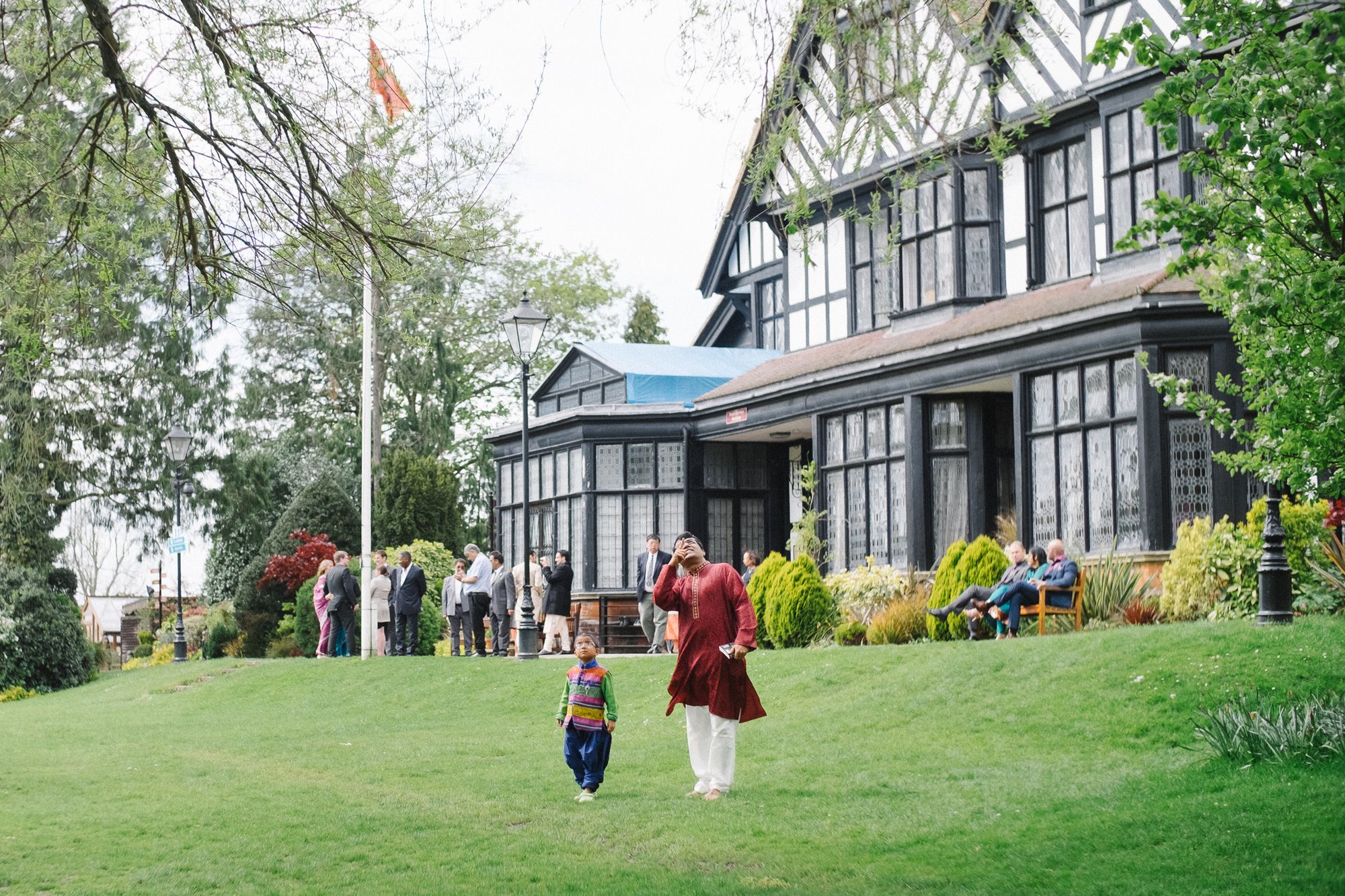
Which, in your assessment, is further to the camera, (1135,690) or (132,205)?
(1135,690)

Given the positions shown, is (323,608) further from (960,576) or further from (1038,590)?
(1038,590)

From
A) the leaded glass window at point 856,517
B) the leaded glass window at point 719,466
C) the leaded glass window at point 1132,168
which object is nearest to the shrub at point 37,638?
the leaded glass window at point 719,466

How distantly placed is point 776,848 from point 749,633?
2.28 meters

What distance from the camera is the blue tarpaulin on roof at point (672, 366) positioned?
33.0m

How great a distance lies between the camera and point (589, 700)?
12.0m

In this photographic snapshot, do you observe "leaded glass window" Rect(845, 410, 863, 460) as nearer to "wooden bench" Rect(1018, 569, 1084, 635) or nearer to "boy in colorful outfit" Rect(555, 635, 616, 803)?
"wooden bench" Rect(1018, 569, 1084, 635)

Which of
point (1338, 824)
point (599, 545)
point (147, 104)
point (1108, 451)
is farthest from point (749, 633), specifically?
point (599, 545)

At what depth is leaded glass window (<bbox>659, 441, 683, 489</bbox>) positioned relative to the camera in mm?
31391

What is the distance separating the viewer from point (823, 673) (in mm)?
17953

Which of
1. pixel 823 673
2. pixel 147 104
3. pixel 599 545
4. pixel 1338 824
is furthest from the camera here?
pixel 599 545

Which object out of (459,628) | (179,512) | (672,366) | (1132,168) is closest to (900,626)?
(1132,168)

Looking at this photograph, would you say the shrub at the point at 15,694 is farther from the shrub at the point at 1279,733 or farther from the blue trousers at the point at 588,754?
the shrub at the point at 1279,733

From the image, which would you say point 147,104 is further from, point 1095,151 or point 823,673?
point 1095,151

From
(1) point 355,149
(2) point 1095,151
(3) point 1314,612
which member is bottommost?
(3) point 1314,612
